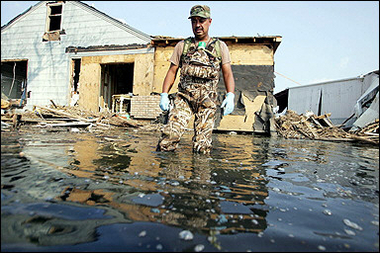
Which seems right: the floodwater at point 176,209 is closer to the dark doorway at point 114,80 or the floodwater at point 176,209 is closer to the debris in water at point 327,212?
the debris in water at point 327,212

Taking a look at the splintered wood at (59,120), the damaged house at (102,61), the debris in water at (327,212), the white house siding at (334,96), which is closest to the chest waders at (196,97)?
the debris in water at (327,212)

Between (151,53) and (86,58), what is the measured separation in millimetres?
3848

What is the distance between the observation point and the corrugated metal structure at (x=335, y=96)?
1192 centimetres

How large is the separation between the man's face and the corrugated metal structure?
900 cm

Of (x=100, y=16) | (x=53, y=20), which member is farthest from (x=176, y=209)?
(x=53, y=20)

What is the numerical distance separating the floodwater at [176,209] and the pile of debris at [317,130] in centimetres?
601

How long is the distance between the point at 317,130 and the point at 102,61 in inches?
417

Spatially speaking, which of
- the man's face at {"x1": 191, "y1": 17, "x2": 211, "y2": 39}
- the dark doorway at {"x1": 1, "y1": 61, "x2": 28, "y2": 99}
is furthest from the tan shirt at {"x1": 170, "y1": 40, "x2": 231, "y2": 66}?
the dark doorway at {"x1": 1, "y1": 61, "x2": 28, "y2": 99}

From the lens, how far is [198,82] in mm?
3250

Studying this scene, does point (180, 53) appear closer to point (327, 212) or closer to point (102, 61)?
point (327, 212)

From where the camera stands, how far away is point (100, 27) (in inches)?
466

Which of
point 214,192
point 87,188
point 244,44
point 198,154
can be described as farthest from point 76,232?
point 244,44

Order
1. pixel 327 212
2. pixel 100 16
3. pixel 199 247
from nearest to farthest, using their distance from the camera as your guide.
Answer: pixel 199 247 → pixel 327 212 → pixel 100 16

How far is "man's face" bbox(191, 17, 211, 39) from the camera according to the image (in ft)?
10.3
